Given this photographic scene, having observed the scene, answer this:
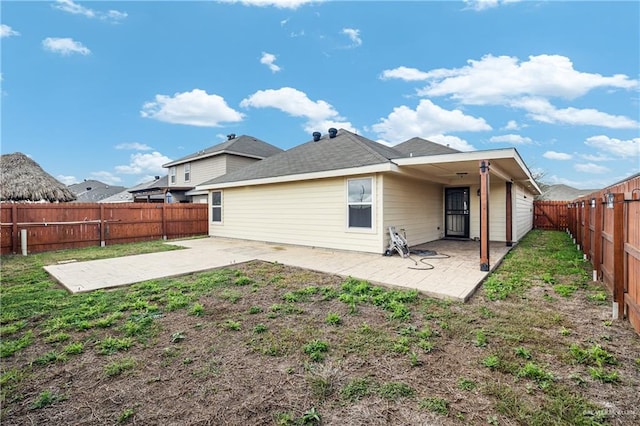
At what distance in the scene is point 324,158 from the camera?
9383 millimetres

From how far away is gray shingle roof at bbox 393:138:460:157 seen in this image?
506 inches

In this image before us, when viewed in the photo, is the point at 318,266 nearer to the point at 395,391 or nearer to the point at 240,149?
the point at 395,391

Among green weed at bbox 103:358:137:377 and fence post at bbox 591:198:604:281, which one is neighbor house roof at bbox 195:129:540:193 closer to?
fence post at bbox 591:198:604:281

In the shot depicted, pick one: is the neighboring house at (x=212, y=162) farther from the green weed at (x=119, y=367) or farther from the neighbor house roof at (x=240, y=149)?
the green weed at (x=119, y=367)

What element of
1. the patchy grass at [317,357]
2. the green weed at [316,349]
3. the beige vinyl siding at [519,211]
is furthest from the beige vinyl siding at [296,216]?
the beige vinyl siding at [519,211]

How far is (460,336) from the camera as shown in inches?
121

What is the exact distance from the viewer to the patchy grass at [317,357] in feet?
6.47

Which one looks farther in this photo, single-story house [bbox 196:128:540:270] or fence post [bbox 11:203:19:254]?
fence post [bbox 11:203:19:254]

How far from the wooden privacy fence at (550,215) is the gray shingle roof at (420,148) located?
8115 mm

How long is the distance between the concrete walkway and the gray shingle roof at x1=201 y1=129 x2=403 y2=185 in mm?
2461

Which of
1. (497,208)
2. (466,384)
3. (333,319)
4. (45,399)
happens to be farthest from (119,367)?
(497,208)

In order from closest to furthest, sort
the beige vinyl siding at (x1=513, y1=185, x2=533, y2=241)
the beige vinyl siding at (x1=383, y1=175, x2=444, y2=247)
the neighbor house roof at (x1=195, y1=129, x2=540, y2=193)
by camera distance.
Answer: the neighbor house roof at (x1=195, y1=129, x2=540, y2=193) → the beige vinyl siding at (x1=383, y1=175, x2=444, y2=247) → the beige vinyl siding at (x1=513, y1=185, x2=533, y2=241)

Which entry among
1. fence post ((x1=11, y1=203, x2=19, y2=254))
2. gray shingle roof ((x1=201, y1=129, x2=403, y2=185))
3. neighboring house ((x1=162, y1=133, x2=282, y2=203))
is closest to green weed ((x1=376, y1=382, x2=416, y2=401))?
gray shingle roof ((x1=201, y1=129, x2=403, y2=185))

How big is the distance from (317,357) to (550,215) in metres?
19.8
